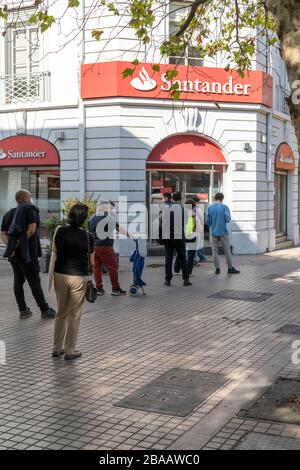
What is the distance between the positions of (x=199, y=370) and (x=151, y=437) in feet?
5.89

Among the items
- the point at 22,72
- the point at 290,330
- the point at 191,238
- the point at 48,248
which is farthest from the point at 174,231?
the point at 22,72

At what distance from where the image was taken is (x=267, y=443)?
14.5 feet

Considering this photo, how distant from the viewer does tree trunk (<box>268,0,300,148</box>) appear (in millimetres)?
4820

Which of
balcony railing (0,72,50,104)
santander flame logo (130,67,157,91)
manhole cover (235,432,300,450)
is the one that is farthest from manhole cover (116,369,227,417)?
balcony railing (0,72,50,104)

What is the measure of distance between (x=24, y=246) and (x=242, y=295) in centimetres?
425

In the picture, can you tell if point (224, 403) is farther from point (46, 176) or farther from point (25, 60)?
point (25, 60)

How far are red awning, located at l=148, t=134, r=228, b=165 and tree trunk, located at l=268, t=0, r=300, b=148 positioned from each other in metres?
12.0

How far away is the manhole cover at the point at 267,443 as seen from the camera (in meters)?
4.34

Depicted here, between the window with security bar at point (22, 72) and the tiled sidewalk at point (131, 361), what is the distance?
7885 millimetres

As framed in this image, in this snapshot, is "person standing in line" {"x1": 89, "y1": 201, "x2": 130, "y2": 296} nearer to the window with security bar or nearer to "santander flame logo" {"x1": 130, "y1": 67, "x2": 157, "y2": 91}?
"santander flame logo" {"x1": 130, "y1": 67, "x2": 157, "y2": 91}

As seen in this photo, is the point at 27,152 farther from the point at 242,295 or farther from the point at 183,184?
the point at 242,295

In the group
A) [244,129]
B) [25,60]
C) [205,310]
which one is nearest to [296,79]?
[205,310]

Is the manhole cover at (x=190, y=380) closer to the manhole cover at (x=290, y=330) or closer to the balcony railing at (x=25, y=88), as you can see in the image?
the manhole cover at (x=290, y=330)

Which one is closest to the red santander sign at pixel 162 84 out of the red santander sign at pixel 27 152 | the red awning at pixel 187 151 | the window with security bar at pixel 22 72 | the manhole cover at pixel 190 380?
the red awning at pixel 187 151
